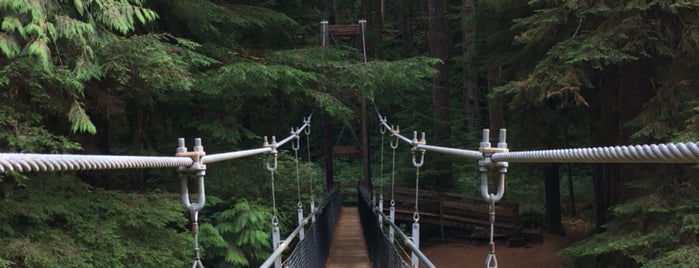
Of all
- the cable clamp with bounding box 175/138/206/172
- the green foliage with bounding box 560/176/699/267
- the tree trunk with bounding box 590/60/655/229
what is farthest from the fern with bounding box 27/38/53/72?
the tree trunk with bounding box 590/60/655/229

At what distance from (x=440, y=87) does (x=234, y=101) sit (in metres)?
5.87

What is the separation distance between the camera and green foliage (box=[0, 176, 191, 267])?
8.82 ft

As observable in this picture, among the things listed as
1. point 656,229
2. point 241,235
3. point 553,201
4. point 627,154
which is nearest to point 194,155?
point 627,154

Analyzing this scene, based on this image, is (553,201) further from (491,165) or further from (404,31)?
(404,31)

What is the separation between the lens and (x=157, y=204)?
3.57 metres

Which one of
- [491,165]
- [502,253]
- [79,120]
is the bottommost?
[502,253]

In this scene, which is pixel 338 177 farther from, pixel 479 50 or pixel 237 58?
pixel 237 58

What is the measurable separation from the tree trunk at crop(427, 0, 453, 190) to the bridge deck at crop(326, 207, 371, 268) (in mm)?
2011

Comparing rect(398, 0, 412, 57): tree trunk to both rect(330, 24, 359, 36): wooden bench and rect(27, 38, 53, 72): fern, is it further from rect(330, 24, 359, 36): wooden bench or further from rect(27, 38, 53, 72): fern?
rect(27, 38, 53, 72): fern

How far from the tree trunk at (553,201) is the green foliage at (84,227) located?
6.79m

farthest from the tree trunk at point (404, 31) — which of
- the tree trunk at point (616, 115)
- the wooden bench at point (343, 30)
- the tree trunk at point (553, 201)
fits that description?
the tree trunk at point (616, 115)

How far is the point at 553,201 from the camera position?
907cm

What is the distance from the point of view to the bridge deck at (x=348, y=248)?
17.7 ft

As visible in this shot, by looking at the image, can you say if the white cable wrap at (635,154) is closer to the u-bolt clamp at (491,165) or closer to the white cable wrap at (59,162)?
the u-bolt clamp at (491,165)
